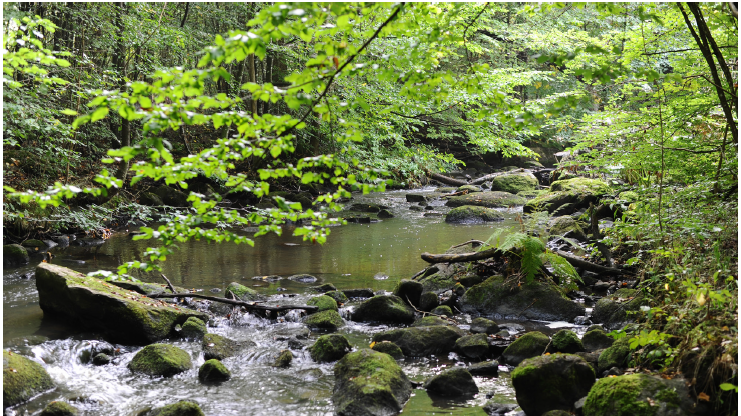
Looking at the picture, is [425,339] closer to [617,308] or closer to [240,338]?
[240,338]

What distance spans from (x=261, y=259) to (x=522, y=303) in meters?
6.66

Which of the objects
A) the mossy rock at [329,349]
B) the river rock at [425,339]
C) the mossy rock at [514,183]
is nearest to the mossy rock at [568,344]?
the river rock at [425,339]

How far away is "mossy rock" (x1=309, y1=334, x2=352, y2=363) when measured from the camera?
6.17m

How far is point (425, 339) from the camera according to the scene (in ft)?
20.8

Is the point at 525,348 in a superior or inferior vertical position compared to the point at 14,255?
inferior

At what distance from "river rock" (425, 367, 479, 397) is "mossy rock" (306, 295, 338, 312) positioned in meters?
2.94

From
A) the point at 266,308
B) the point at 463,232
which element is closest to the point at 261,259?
the point at 266,308

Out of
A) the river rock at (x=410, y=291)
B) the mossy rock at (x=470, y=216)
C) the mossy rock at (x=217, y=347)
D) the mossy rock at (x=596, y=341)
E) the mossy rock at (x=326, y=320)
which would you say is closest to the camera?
the mossy rock at (x=596, y=341)

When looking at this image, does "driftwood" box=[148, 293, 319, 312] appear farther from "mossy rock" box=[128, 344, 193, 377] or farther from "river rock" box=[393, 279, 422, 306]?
"mossy rock" box=[128, 344, 193, 377]

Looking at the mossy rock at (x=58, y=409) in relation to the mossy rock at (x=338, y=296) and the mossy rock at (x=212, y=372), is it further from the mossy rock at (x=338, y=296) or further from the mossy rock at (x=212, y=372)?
the mossy rock at (x=338, y=296)

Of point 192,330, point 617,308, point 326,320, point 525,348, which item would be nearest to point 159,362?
point 192,330

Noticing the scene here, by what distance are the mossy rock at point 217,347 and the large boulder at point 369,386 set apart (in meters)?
1.66

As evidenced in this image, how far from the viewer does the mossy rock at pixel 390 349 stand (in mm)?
6162

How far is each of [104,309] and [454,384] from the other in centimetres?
478
